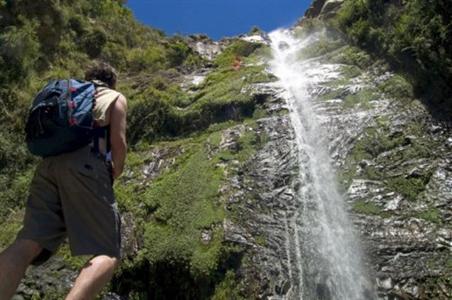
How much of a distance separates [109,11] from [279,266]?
16.3 meters

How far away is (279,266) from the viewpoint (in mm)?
8273

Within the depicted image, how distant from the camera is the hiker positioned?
3664mm

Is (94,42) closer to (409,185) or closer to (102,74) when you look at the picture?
(409,185)

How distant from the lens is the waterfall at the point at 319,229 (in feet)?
26.4

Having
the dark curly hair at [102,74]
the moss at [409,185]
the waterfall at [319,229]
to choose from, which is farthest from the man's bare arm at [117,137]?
the moss at [409,185]

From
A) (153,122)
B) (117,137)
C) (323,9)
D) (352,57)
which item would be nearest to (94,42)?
(153,122)

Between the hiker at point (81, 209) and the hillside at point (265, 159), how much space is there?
13.4 feet

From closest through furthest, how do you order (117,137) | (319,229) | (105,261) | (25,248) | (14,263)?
(105,261), (14,263), (25,248), (117,137), (319,229)

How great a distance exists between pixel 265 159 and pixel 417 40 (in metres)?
4.47

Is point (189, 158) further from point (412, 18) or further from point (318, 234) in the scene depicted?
point (412, 18)

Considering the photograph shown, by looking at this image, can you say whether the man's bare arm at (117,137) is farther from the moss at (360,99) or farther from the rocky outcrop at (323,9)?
the rocky outcrop at (323,9)

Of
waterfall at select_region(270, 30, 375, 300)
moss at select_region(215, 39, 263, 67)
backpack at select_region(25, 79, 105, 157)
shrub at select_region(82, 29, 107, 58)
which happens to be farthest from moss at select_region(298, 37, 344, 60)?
backpack at select_region(25, 79, 105, 157)

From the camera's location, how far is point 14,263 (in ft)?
12.3

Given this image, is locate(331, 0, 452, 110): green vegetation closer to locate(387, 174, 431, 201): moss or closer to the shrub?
locate(387, 174, 431, 201): moss
